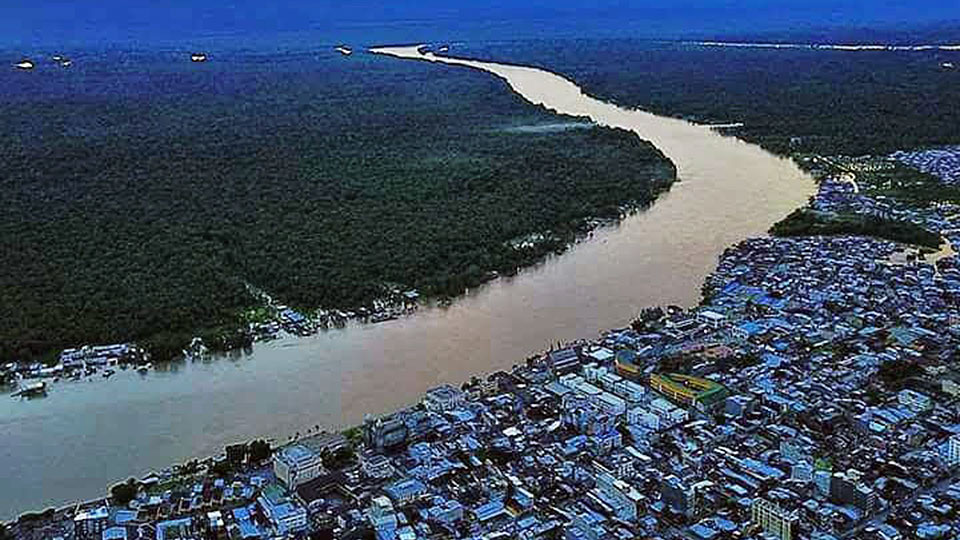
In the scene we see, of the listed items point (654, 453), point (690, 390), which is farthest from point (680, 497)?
point (690, 390)

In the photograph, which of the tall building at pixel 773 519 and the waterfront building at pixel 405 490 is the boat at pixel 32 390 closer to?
the waterfront building at pixel 405 490

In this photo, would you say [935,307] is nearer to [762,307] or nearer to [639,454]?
[762,307]

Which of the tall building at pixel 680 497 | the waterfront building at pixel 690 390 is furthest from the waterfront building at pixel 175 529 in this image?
the waterfront building at pixel 690 390

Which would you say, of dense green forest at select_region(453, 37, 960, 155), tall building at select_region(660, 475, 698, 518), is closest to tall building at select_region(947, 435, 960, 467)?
tall building at select_region(660, 475, 698, 518)

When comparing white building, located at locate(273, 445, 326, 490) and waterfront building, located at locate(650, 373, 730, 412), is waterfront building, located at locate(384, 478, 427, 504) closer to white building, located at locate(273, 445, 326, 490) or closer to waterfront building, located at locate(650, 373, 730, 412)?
white building, located at locate(273, 445, 326, 490)

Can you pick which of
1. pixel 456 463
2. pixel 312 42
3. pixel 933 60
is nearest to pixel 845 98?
pixel 933 60

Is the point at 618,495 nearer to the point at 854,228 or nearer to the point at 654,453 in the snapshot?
the point at 654,453
